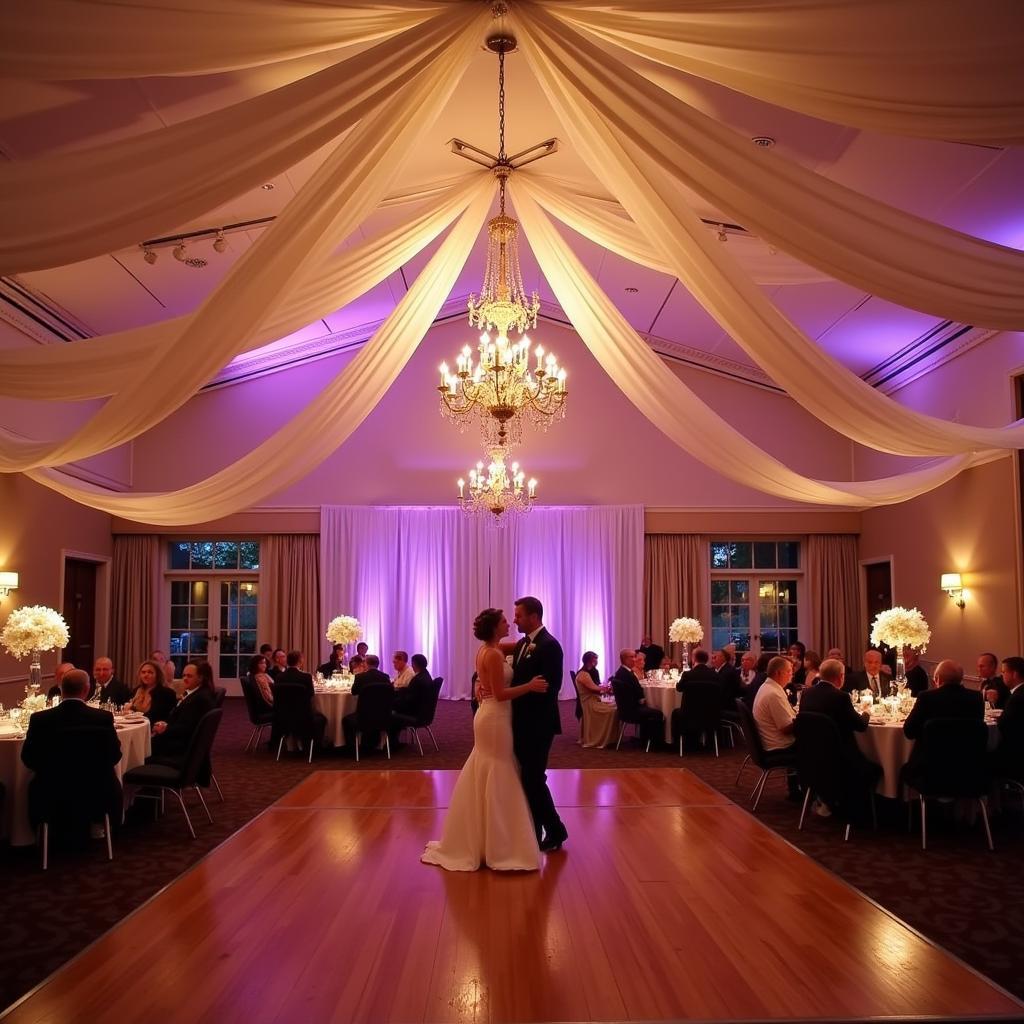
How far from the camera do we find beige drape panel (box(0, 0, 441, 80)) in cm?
302

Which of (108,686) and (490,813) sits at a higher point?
(108,686)

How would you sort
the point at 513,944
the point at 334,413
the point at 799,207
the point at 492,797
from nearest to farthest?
the point at 799,207 < the point at 513,944 < the point at 492,797 < the point at 334,413

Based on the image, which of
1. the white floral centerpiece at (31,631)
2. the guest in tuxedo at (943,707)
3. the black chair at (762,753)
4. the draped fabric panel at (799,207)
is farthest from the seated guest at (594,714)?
the draped fabric panel at (799,207)

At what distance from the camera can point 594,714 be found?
10203mm

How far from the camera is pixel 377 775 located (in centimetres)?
841

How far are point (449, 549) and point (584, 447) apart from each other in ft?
8.81

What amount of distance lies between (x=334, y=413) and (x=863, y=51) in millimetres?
4014

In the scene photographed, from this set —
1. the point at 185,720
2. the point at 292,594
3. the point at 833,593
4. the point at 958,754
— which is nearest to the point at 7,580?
the point at 185,720

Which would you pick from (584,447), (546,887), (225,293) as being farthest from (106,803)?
(584,447)

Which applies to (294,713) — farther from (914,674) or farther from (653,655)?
(914,674)

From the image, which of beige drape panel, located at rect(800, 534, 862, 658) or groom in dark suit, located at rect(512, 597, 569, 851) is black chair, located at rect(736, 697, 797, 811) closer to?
groom in dark suit, located at rect(512, 597, 569, 851)

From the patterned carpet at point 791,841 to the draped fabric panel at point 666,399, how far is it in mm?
2290

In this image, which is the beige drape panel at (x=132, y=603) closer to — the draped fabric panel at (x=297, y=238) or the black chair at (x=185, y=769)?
the black chair at (x=185, y=769)

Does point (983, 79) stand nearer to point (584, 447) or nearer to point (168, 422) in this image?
point (584, 447)
